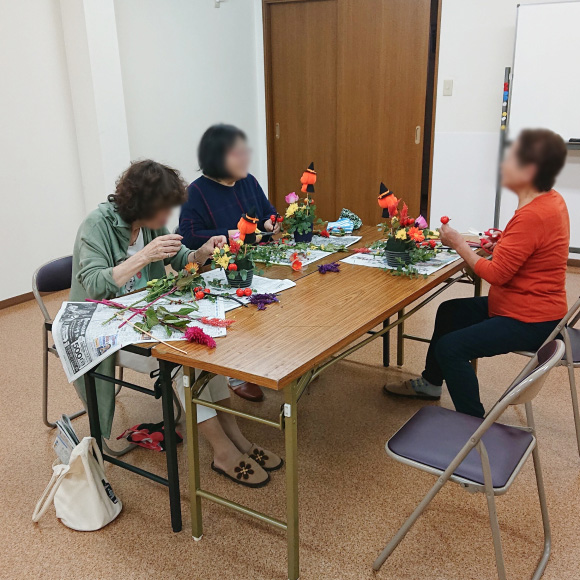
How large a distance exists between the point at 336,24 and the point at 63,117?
2478 millimetres

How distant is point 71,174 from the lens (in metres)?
4.19

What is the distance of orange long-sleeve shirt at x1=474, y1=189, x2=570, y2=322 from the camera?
1.91m

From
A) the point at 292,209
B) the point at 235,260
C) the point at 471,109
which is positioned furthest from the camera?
the point at 471,109

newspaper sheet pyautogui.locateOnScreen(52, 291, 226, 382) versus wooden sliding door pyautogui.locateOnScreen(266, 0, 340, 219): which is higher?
wooden sliding door pyautogui.locateOnScreen(266, 0, 340, 219)

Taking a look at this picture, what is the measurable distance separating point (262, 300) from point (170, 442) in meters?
0.52

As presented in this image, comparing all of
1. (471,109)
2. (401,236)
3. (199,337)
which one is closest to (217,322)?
(199,337)

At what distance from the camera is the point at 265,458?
7.07 ft

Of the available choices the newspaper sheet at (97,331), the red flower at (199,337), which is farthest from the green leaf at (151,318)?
the red flower at (199,337)

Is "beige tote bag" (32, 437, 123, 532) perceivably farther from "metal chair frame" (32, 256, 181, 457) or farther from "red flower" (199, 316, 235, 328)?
"red flower" (199, 316, 235, 328)

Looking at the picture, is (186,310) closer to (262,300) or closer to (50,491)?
(262,300)

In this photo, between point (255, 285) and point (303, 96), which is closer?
point (255, 285)

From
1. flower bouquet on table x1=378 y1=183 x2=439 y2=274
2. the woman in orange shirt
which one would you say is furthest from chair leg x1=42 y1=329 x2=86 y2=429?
the woman in orange shirt

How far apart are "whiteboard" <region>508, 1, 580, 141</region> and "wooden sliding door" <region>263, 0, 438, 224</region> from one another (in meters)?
0.80

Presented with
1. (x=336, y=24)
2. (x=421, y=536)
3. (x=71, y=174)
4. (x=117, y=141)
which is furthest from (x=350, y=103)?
(x=421, y=536)
